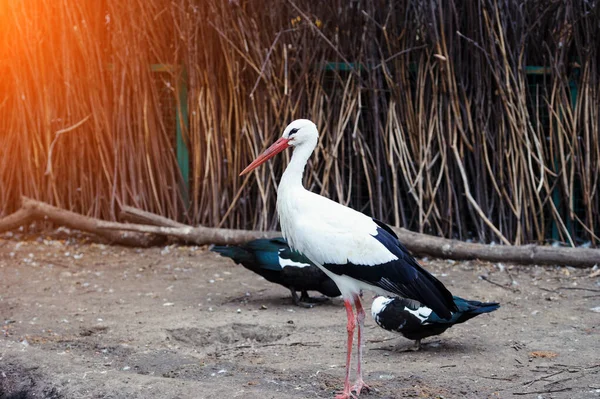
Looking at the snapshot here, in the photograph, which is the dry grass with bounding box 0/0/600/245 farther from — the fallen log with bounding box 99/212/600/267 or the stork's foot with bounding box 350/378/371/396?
the stork's foot with bounding box 350/378/371/396

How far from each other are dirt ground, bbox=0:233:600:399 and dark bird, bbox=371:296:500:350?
16cm

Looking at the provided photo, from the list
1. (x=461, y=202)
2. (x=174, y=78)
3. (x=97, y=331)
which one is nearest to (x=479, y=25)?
(x=461, y=202)

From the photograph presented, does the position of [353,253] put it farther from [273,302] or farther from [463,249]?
[463,249]

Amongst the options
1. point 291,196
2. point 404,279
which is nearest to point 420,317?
point 404,279

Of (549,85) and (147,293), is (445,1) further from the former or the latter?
(147,293)

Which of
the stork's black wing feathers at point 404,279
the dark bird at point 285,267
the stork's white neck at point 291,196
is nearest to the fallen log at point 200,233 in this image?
the dark bird at point 285,267

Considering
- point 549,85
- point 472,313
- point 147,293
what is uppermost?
point 549,85

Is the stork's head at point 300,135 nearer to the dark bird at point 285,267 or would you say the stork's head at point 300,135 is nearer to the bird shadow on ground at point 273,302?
the dark bird at point 285,267

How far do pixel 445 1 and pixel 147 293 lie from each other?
10.8 ft

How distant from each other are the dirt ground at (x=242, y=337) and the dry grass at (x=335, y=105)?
0.76 m

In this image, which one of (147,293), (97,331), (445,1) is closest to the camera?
(97,331)

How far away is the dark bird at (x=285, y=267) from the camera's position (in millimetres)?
5422

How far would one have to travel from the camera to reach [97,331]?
16.8 ft

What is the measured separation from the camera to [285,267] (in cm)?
548
